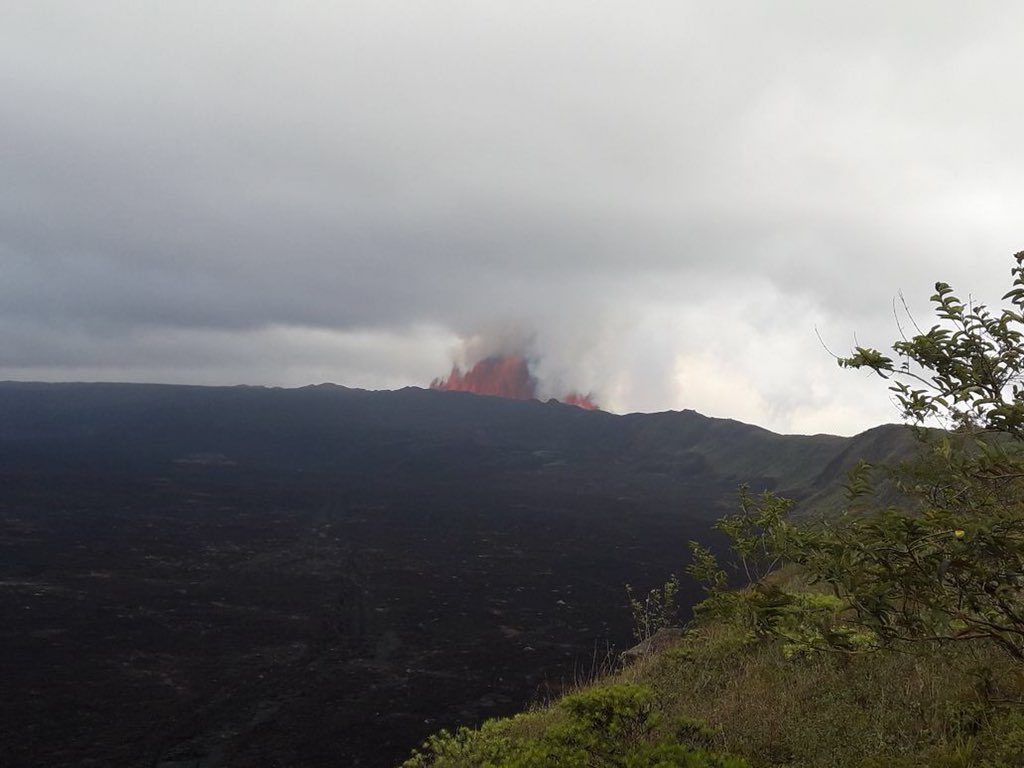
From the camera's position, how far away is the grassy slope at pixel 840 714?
5.01 meters

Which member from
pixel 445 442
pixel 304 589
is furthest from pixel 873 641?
pixel 445 442

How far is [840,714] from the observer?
245 inches

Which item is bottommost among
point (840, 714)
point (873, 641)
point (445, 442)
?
point (445, 442)

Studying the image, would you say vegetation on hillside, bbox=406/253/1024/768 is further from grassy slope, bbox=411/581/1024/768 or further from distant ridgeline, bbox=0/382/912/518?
distant ridgeline, bbox=0/382/912/518

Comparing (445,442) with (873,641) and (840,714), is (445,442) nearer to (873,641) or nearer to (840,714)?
(840,714)

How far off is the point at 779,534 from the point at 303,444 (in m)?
127

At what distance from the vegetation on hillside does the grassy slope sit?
2cm

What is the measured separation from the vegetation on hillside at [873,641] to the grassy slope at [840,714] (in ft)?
A: 0.07

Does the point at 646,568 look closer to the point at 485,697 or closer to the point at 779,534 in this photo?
the point at 485,697

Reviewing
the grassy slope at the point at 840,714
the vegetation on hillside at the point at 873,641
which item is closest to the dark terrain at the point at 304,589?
the grassy slope at the point at 840,714

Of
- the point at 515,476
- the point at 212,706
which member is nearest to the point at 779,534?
the point at 212,706

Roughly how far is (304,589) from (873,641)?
30.3m

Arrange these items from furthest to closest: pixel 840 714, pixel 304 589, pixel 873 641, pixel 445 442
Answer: pixel 445 442
pixel 304 589
pixel 840 714
pixel 873 641

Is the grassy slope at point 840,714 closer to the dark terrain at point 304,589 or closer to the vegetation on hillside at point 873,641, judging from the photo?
the vegetation on hillside at point 873,641
